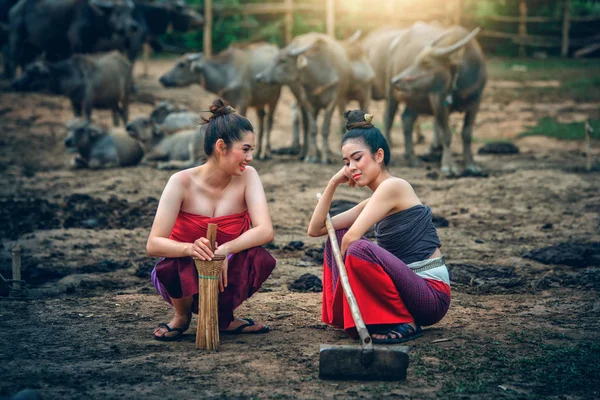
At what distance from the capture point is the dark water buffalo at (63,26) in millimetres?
16906

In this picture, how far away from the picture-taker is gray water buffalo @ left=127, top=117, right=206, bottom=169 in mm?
12039

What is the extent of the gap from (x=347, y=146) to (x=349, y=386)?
139 cm

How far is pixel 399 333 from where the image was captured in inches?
176

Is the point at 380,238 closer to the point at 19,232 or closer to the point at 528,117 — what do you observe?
the point at 19,232

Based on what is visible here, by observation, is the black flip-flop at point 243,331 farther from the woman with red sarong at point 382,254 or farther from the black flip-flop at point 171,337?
the woman with red sarong at point 382,254

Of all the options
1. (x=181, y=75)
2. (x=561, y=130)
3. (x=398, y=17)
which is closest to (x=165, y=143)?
(x=181, y=75)

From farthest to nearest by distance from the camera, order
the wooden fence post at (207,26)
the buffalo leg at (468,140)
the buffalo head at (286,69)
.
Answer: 1. the wooden fence post at (207,26)
2. the buffalo head at (286,69)
3. the buffalo leg at (468,140)

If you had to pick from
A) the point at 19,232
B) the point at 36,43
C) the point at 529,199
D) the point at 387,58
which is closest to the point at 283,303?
the point at 19,232

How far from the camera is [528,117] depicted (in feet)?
50.7

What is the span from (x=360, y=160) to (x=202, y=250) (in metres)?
1.05

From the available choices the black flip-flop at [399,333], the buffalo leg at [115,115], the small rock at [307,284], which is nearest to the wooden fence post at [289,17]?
the buffalo leg at [115,115]

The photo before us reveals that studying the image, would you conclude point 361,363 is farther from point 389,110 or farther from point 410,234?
point 389,110

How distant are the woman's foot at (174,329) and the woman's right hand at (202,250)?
1.98 ft

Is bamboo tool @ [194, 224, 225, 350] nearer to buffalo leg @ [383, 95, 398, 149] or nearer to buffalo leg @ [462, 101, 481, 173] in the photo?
buffalo leg @ [462, 101, 481, 173]
